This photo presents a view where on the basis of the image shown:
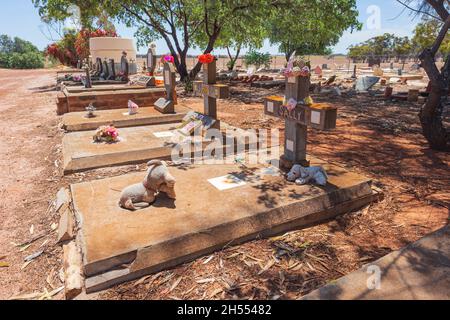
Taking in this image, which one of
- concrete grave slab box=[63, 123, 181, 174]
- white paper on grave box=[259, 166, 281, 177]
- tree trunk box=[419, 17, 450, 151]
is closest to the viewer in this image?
white paper on grave box=[259, 166, 281, 177]

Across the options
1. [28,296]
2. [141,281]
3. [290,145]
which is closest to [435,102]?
[290,145]

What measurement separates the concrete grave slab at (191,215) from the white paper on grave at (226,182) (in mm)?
47

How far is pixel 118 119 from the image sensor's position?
8.78m

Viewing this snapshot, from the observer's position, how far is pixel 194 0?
1894 centimetres

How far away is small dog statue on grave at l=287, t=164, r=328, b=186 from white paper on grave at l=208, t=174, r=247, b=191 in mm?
790

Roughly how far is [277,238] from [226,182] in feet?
4.39

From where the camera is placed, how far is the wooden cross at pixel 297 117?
4.75 metres

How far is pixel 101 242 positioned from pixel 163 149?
11.5 ft

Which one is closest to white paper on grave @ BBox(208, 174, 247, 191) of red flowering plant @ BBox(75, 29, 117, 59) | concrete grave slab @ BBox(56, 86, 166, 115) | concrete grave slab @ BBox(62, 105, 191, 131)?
concrete grave slab @ BBox(62, 105, 191, 131)

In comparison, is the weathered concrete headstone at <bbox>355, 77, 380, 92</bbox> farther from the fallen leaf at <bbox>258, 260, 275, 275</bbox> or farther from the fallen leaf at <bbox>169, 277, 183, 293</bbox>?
the fallen leaf at <bbox>169, 277, 183, 293</bbox>

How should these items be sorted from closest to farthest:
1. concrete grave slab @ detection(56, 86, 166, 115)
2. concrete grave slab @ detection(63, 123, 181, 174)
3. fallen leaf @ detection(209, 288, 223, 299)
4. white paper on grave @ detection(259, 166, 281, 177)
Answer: fallen leaf @ detection(209, 288, 223, 299) → white paper on grave @ detection(259, 166, 281, 177) → concrete grave slab @ detection(63, 123, 181, 174) → concrete grave slab @ detection(56, 86, 166, 115)

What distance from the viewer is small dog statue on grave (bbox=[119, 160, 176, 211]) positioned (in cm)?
419

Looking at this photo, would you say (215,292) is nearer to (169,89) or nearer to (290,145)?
(290,145)

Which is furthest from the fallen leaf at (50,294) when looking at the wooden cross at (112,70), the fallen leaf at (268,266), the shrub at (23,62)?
the shrub at (23,62)
